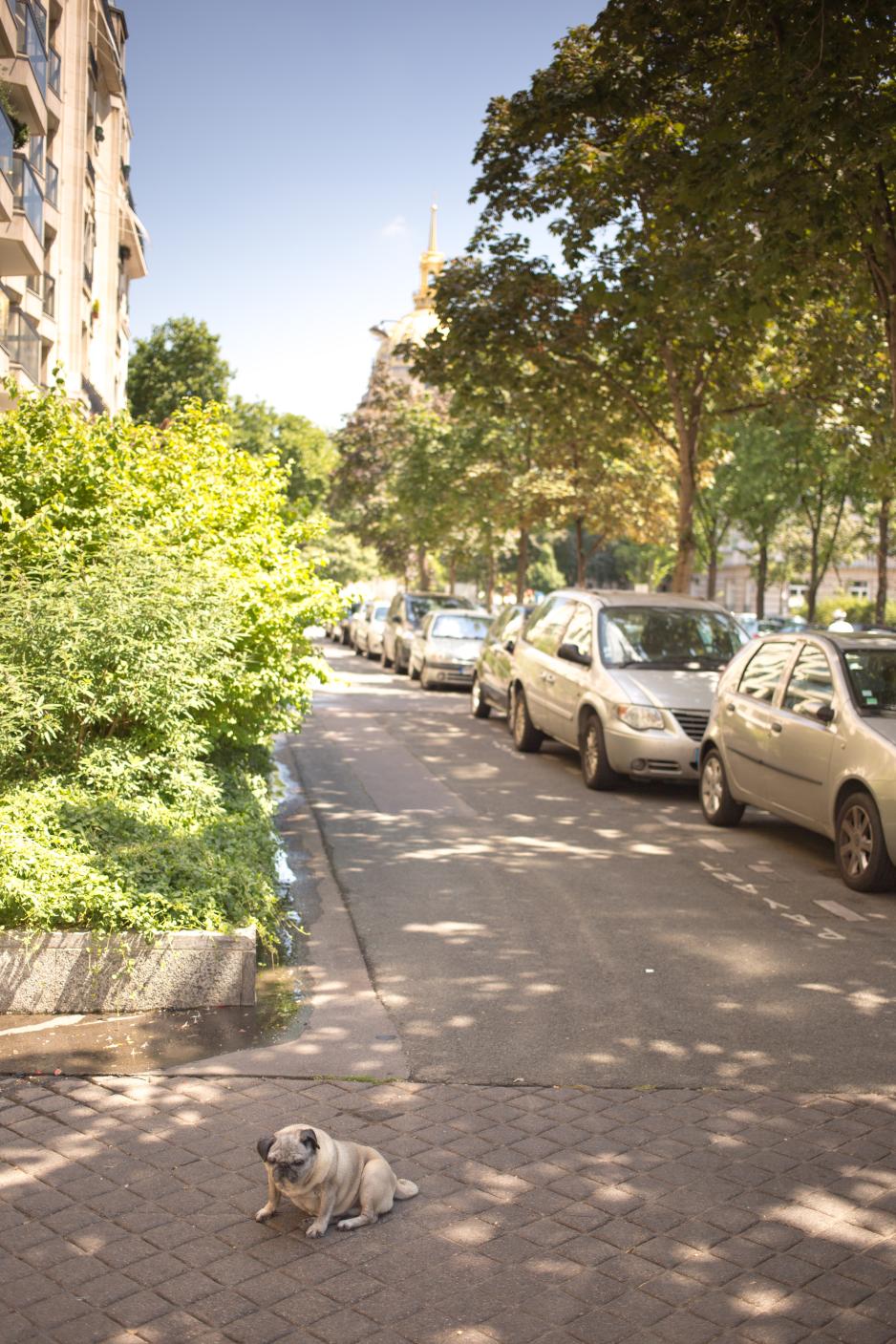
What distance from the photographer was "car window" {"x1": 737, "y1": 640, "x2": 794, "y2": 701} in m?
10.7

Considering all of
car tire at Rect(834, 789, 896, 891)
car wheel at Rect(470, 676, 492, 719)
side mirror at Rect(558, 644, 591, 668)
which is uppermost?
side mirror at Rect(558, 644, 591, 668)

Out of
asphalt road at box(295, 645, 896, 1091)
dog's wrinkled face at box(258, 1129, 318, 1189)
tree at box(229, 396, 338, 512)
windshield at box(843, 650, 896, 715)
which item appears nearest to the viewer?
dog's wrinkled face at box(258, 1129, 318, 1189)

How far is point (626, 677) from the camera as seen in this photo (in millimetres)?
13523

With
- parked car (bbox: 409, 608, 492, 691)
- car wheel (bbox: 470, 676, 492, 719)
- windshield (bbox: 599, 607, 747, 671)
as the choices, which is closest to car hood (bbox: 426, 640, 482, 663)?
parked car (bbox: 409, 608, 492, 691)

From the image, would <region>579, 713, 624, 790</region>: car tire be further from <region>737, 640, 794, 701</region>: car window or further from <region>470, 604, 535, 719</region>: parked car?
<region>470, 604, 535, 719</region>: parked car

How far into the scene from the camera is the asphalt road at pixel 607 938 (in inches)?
229

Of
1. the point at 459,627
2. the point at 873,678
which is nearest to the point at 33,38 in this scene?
the point at 459,627

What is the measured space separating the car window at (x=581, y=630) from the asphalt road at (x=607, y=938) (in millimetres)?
1395

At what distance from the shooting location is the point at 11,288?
3158cm

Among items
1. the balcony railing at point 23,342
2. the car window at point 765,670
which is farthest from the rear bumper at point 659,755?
the balcony railing at point 23,342

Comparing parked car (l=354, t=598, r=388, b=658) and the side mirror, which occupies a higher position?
parked car (l=354, t=598, r=388, b=658)

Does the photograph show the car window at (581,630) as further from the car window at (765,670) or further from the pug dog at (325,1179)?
the pug dog at (325,1179)

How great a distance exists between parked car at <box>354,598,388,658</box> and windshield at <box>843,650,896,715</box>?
29.3 metres

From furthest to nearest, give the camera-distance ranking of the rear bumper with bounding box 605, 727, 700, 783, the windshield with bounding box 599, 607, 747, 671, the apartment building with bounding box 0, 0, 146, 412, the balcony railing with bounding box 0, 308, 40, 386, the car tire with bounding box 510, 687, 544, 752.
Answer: the balcony railing with bounding box 0, 308, 40, 386, the apartment building with bounding box 0, 0, 146, 412, the car tire with bounding box 510, 687, 544, 752, the windshield with bounding box 599, 607, 747, 671, the rear bumper with bounding box 605, 727, 700, 783
